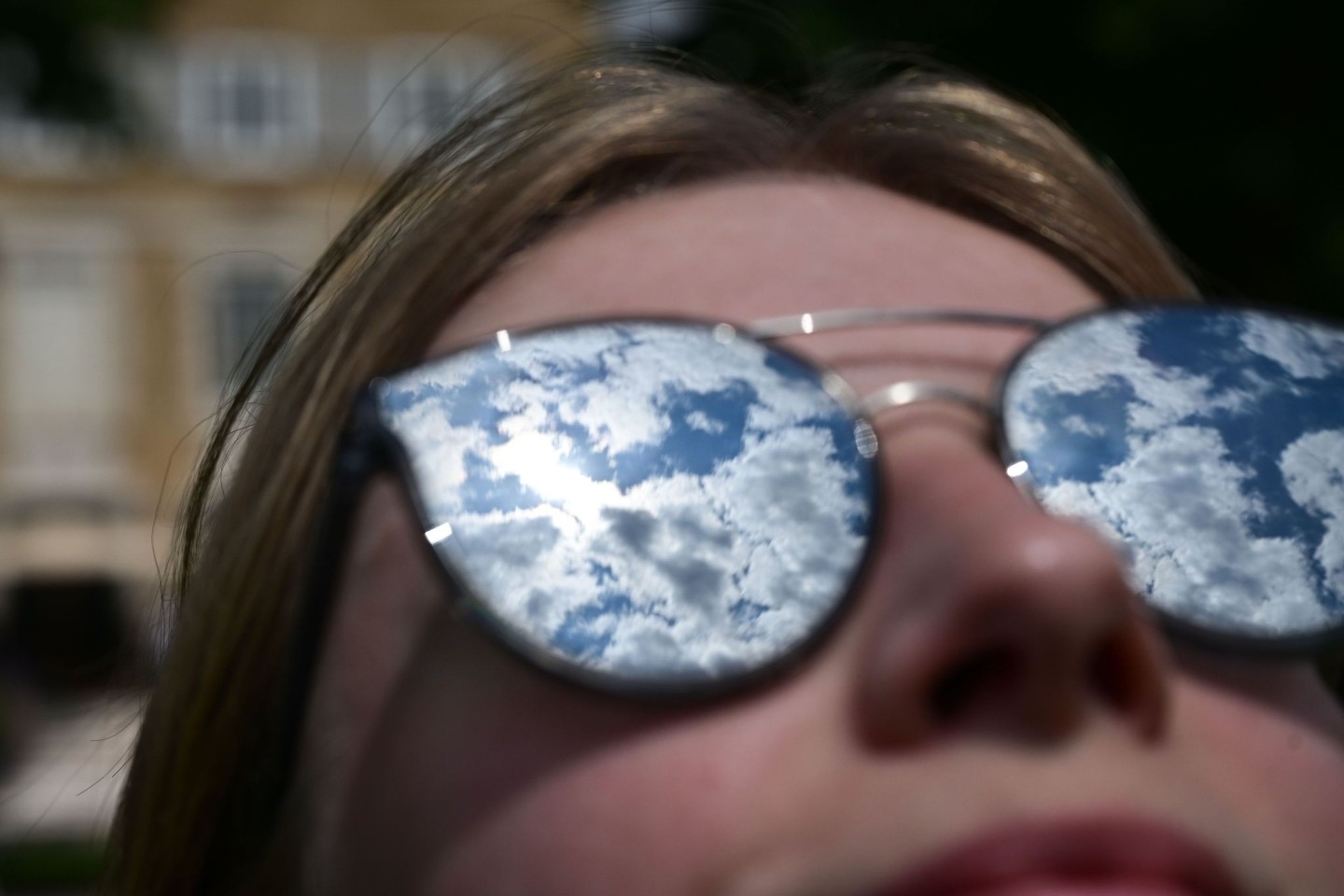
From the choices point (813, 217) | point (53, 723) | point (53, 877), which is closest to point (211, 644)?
point (813, 217)

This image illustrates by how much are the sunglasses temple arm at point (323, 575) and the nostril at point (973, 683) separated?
378mm

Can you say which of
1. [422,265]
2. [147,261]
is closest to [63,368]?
[147,261]

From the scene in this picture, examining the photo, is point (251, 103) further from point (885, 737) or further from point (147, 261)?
point (885, 737)

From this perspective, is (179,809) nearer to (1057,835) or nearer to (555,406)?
(555,406)

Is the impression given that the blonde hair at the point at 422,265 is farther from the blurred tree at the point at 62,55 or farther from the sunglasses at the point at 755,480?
the blurred tree at the point at 62,55

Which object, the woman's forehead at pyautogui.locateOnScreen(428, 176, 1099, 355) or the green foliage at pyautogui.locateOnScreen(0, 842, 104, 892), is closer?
the woman's forehead at pyautogui.locateOnScreen(428, 176, 1099, 355)

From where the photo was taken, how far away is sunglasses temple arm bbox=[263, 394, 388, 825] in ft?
2.84

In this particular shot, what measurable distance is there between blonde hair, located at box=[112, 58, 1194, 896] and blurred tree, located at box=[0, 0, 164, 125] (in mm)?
Result: 4751

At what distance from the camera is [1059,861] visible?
2.14ft

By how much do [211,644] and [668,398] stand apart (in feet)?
1.47

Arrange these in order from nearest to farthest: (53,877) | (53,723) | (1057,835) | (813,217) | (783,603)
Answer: (1057,835) → (783,603) → (813,217) → (53,877) → (53,723)

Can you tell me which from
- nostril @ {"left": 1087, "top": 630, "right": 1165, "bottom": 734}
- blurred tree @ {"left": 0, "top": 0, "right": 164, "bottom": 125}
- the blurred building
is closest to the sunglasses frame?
nostril @ {"left": 1087, "top": 630, "right": 1165, "bottom": 734}

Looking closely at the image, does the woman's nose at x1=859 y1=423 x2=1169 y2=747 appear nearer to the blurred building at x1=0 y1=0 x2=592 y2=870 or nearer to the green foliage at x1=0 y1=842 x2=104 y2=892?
the green foliage at x1=0 y1=842 x2=104 y2=892

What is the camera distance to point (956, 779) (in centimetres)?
67
